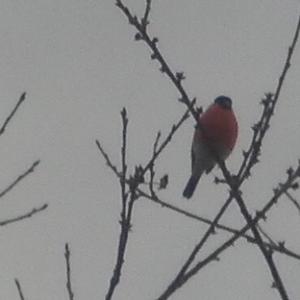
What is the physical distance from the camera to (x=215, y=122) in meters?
8.02

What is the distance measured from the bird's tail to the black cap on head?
724 mm

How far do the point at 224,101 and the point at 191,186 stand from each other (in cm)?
96

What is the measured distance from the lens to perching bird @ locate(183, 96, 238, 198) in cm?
778

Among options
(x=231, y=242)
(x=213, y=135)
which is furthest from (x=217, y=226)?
(x=213, y=135)

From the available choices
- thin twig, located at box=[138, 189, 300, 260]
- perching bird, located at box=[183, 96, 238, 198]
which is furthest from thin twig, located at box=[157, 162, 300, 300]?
perching bird, located at box=[183, 96, 238, 198]

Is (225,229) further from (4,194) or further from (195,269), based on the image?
(4,194)

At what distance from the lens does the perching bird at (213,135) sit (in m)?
7.78

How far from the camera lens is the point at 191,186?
8227 mm

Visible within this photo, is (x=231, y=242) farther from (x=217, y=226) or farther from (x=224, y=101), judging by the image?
(x=224, y=101)

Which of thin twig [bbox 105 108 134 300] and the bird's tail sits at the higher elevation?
the bird's tail

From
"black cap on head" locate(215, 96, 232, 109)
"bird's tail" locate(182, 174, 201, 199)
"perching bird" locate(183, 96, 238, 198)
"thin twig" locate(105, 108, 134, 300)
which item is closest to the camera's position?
"thin twig" locate(105, 108, 134, 300)

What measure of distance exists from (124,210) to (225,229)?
0.57m

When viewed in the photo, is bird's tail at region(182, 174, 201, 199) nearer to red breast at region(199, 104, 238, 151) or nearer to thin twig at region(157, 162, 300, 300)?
red breast at region(199, 104, 238, 151)

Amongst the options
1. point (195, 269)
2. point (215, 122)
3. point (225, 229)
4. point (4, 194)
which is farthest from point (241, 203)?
point (215, 122)
